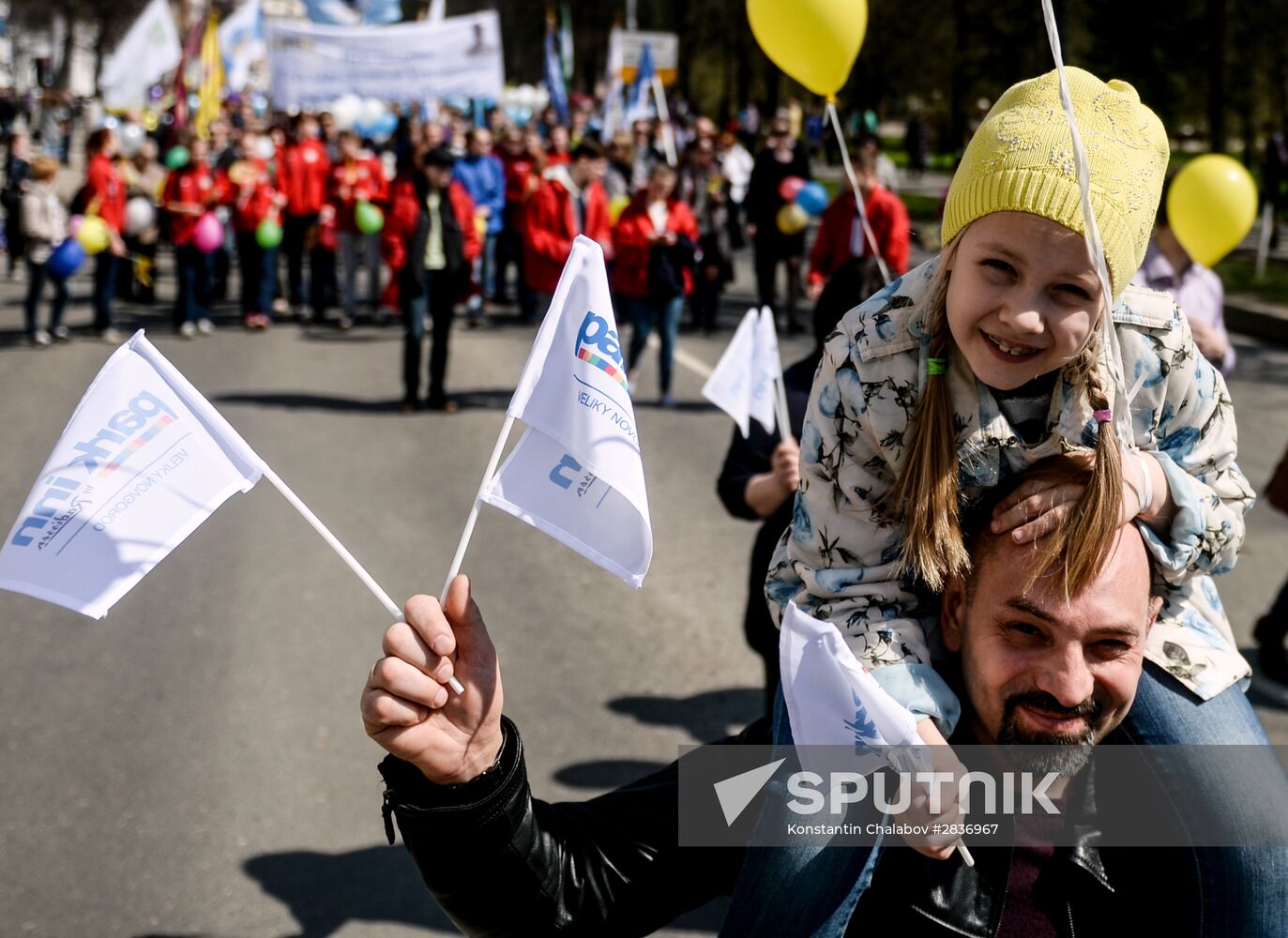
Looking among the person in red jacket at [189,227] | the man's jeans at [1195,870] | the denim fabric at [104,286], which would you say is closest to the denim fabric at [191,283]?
the person in red jacket at [189,227]

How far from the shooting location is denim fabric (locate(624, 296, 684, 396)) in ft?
33.0

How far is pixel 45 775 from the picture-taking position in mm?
4484

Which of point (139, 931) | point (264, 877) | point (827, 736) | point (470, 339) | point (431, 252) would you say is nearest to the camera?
point (827, 736)

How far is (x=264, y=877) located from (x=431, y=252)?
20.9ft

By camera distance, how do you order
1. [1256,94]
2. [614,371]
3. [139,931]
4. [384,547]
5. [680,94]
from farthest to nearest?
[680,94] → [1256,94] → [384,547] → [139,931] → [614,371]

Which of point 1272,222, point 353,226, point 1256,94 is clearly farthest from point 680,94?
point 353,226

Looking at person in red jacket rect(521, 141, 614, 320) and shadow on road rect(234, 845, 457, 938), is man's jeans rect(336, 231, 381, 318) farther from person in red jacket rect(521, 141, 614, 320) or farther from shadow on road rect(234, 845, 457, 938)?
shadow on road rect(234, 845, 457, 938)

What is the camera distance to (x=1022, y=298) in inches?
69.4

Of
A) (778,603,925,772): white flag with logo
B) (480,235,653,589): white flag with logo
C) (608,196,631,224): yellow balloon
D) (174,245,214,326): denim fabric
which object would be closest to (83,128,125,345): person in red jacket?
(174,245,214,326): denim fabric

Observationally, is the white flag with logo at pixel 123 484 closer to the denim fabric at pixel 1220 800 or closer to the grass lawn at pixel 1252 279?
the denim fabric at pixel 1220 800

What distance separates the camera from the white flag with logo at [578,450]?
2057mm

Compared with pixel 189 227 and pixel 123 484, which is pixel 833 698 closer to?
pixel 123 484

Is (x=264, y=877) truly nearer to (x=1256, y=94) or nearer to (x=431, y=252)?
(x=431, y=252)

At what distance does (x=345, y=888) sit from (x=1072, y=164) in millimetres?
3118
